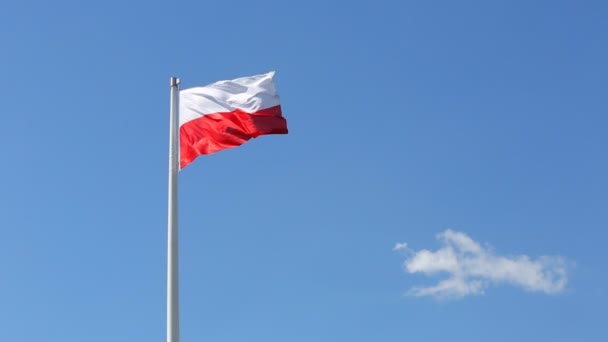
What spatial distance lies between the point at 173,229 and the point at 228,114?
166 inches

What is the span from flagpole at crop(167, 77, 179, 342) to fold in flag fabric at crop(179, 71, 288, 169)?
0.53m

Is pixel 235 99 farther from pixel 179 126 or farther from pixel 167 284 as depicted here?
pixel 167 284

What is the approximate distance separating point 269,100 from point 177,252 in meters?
5.44

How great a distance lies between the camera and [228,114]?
28.6 metres

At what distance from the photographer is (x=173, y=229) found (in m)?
25.8

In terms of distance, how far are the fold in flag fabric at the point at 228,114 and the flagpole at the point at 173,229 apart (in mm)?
532

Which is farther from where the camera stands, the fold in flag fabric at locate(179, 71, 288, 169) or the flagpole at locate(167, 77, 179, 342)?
the fold in flag fabric at locate(179, 71, 288, 169)

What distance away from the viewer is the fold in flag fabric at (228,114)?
28.1m

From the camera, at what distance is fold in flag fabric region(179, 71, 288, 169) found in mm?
28125

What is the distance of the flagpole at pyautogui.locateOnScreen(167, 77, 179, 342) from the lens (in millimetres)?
24680

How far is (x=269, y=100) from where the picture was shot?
2888 cm

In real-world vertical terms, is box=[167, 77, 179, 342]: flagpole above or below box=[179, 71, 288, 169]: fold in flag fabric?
below

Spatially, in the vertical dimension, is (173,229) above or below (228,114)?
below

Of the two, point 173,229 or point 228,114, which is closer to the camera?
point 173,229
